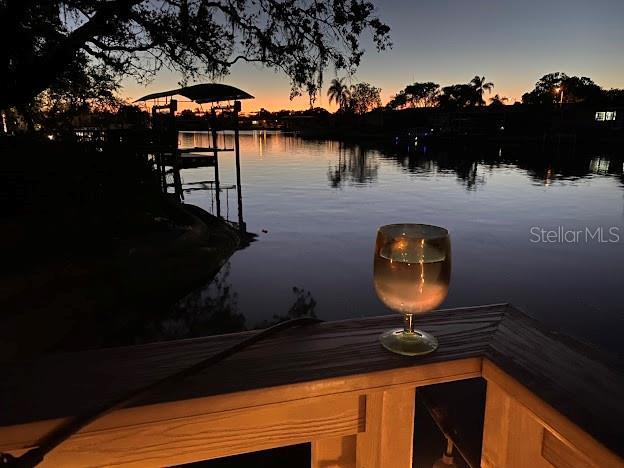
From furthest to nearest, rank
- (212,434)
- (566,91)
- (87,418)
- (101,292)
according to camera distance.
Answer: (566,91) < (101,292) < (212,434) < (87,418)

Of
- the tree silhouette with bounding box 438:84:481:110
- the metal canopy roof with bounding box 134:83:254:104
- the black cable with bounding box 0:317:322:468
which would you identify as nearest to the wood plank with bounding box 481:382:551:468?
the black cable with bounding box 0:317:322:468

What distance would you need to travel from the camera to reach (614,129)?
5791cm

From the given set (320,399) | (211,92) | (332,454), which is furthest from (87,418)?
(211,92)

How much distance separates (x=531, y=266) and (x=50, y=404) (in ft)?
26.7

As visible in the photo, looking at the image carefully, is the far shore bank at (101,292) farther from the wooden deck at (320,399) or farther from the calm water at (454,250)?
the wooden deck at (320,399)

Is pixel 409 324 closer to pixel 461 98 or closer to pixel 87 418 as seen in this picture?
pixel 87 418

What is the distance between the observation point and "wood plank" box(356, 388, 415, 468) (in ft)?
3.02

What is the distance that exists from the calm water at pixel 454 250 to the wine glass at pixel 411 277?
95 cm

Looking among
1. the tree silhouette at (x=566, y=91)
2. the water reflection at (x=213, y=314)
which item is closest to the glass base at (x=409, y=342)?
the water reflection at (x=213, y=314)

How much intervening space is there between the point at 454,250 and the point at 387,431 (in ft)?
26.8

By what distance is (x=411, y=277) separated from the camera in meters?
0.90

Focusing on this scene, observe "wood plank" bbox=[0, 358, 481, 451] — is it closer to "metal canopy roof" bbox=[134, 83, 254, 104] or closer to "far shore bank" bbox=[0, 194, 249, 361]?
"far shore bank" bbox=[0, 194, 249, 361]

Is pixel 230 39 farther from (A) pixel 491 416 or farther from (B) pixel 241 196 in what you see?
(A) pixel 491 416

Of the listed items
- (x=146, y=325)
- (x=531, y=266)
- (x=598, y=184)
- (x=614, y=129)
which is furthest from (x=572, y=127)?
(x=146, y=325)
